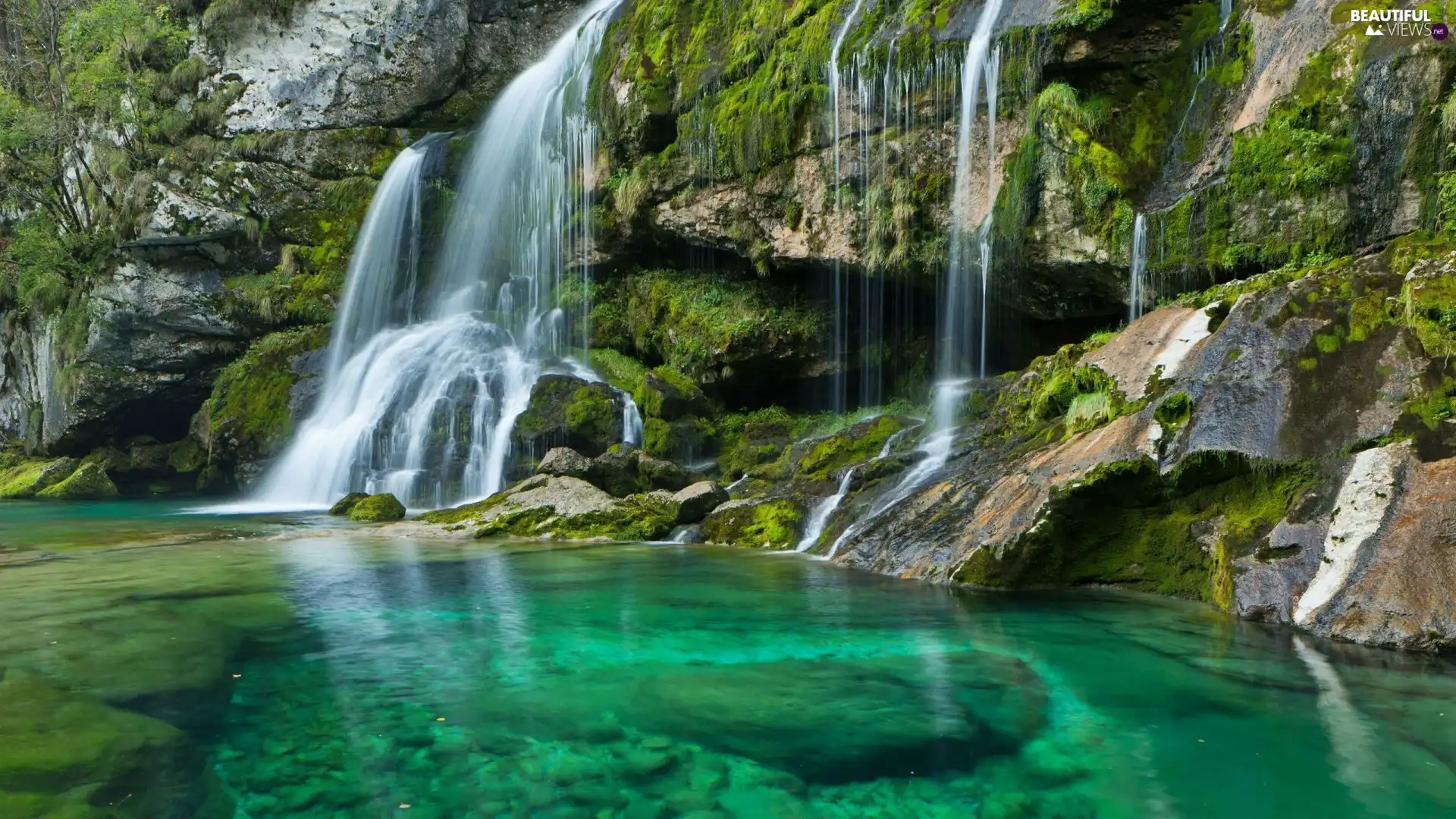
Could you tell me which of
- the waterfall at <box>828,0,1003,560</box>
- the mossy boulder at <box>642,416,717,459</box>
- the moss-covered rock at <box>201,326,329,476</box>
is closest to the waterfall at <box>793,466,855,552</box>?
the waterfall at <box>828,0,1003,560</box>

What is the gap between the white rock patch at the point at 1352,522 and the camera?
20.3 feet

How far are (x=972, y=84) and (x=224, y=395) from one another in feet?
65.4

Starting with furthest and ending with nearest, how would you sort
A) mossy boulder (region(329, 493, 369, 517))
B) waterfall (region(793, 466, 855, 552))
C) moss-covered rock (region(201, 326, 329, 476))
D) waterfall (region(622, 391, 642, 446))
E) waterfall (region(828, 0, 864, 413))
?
moss-covered rock (region(201, 326, 329, 476))
waterfall (region(622, 391, 642, 446))
mossy boulder (region(329, 493, 369, 517))
waterfall (region(828, 0, 864, 413))
waterfall (region(793, 466, 855, 552))

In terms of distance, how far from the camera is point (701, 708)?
5.04 m

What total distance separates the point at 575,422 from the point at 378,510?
12.8ft

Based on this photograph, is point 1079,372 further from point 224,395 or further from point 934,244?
point 224,395

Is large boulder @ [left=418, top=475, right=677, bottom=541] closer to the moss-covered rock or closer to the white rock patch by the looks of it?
the white rock patch

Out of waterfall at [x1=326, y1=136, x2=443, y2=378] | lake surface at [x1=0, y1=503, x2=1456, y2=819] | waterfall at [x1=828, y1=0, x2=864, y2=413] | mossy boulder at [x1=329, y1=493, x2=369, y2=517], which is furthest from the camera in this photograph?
waterfall at [x1=326, y1=136, x2=443, y2=378]

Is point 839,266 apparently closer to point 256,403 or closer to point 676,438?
point 676,438

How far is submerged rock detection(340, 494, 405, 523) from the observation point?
1612 cm

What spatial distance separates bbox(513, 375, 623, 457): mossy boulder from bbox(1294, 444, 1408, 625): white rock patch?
42.9ft

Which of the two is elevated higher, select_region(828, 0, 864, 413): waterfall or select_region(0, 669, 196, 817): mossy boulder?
select_region(828, 0, 864, 413): waterfall

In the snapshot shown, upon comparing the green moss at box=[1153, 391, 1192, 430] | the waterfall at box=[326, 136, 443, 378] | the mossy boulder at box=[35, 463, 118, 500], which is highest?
the waterfall at box=[326, 136, 443, 378]

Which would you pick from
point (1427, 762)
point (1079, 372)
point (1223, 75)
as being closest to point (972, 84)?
point (1223, 75)
